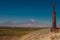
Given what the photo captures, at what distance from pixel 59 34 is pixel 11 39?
1137cm

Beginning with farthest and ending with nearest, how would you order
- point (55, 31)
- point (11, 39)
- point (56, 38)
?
point (11, 39) → point (55, 31) → point (56, 38)

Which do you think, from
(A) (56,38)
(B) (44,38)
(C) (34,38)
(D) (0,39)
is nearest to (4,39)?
(D) (0,39)

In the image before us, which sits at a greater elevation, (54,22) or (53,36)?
(54,22)

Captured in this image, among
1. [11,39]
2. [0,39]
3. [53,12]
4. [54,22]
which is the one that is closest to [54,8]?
[53,12]

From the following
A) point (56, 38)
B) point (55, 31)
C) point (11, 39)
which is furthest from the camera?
point (11, 39)

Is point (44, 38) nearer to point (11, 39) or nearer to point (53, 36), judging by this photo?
point (53, 36)

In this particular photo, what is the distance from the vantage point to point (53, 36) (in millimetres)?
24406

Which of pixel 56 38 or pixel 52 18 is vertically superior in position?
pixel 52 18

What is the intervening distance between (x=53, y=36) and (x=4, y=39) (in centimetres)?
1256

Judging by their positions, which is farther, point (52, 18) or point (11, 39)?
point (11, 39)

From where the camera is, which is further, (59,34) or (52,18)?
(52,18)

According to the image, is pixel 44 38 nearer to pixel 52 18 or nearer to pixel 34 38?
pixel 34 38

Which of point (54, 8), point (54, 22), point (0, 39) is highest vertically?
point (54, 8)

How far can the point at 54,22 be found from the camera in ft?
91.2
